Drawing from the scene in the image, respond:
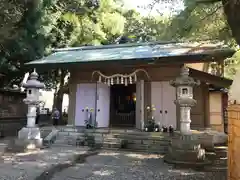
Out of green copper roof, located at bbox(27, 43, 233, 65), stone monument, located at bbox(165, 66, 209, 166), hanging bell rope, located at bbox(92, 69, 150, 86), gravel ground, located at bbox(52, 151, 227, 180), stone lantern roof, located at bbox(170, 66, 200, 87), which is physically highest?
green copper roof, located at bbox(27, 43, 233, 65)

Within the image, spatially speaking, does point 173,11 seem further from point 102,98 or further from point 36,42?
point 36,42

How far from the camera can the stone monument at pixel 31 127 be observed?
1045 centimetres

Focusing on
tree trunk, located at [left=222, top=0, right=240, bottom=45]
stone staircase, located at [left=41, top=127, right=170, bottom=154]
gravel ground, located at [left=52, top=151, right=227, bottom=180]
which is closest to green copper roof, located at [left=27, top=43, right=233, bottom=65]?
stone staircase, located at [left=41, top=127, right=170, bottom=154]

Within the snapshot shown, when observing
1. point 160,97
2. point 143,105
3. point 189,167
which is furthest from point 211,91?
point 189,167

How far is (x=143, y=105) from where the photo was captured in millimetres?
13062

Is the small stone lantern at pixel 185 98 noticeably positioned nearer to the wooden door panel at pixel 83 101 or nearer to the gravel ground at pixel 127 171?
the gravel ground at pixel 127 171

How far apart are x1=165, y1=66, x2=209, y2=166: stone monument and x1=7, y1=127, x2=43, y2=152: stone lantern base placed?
5.38m

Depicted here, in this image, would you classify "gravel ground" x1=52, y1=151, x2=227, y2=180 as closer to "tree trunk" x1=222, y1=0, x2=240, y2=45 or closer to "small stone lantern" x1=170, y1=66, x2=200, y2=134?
"small stone lantern" x1=170, y1=66, x2=200, y2=134

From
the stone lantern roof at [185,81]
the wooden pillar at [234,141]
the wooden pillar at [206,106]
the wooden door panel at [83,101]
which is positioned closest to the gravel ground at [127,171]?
the wooden pillar at [234,141]

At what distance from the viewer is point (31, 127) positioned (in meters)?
10.9

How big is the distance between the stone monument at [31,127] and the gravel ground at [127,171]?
2.90 meters

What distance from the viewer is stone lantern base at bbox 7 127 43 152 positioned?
1024 cm

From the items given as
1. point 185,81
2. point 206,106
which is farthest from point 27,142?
point 206,106

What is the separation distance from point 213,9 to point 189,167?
17.2 feet
